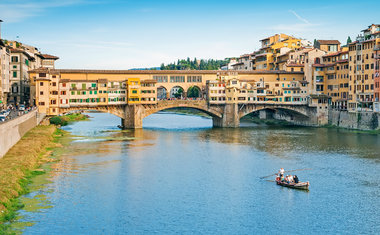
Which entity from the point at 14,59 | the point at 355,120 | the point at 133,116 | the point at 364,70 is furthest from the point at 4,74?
the point at 364,70

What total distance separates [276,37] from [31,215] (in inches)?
3683

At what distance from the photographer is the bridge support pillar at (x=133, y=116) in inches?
3167

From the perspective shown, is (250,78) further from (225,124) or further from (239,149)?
(239,149)

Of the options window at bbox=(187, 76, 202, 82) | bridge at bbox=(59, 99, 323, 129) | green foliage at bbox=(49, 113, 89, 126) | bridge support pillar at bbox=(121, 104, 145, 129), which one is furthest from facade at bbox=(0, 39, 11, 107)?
window at bbox=(187, 76, 202, 82)

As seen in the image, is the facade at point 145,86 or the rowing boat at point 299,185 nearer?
the rowing boat at point 299,185

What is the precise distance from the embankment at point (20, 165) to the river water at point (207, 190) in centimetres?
126

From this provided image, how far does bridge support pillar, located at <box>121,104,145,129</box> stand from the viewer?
8044 centimetres

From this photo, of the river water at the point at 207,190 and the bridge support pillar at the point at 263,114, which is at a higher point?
the bridge support pillar at the point at 263,114

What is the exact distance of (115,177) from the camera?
40.6 metres

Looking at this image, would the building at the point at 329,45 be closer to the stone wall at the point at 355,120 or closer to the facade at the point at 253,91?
the facade at the point at 253,91

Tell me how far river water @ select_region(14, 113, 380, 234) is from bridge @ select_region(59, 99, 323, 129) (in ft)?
63.3

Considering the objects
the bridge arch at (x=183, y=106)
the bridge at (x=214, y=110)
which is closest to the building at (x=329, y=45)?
the bridge at (x=214, y=110)

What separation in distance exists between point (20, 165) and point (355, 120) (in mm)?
56183

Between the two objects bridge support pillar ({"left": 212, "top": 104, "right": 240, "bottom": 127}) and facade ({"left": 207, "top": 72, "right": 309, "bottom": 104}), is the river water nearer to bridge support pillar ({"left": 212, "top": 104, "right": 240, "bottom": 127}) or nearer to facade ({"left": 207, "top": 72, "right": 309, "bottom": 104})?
bridge support pillar ({"left": 212, "top": 104, "right": 240, "bottom": 127})
